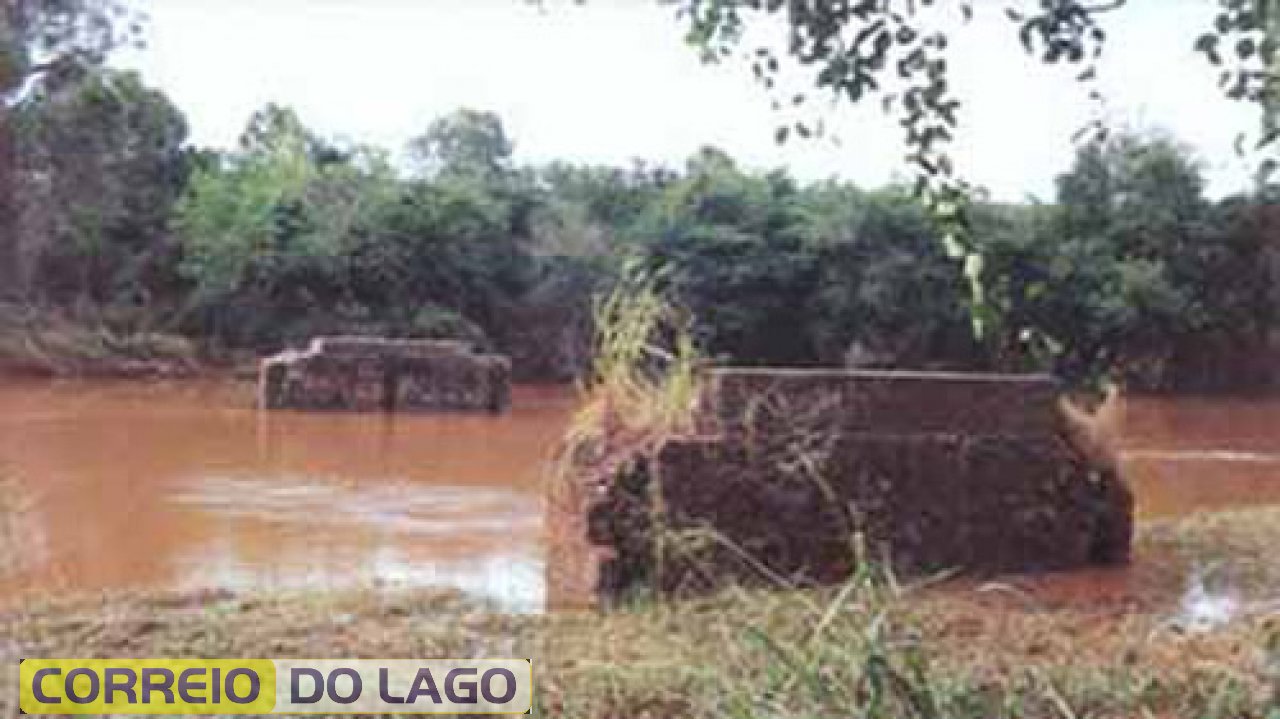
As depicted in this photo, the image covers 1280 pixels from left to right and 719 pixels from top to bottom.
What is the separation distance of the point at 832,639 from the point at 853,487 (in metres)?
4.14

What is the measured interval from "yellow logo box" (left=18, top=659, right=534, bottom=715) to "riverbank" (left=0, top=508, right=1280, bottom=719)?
5.4 inches

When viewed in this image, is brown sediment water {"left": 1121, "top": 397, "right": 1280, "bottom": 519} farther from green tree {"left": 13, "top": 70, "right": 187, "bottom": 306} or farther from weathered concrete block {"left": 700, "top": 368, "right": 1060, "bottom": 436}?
green tree {"left": 13, "top": 70, "right": 187, "bottom": 306}

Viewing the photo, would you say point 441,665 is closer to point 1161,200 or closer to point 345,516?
point 345,516

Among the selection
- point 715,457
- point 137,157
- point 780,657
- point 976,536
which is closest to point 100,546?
point 715,457

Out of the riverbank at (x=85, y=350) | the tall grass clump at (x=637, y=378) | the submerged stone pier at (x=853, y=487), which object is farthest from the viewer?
the riverbank at (x=85, y=350)

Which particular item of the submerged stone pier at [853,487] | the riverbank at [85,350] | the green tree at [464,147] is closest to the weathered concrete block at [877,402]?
the submerged stone pier at [853,487]

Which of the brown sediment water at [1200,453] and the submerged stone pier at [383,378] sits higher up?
the submerged stone pier at [383,378]

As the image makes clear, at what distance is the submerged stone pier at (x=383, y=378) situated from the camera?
15.6 m

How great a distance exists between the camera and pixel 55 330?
1914 cm

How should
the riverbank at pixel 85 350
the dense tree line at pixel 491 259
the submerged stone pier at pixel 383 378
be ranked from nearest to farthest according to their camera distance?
the submerged stone pier at pixel 383 378, the riverbank at pixel 85 350, the dense tree line at pixel 491 259

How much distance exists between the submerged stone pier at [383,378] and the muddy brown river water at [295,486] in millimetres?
335

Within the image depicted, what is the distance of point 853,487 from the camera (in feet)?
22.3

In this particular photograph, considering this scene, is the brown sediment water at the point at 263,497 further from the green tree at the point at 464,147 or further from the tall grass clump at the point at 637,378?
the green tree at the point at 464,147

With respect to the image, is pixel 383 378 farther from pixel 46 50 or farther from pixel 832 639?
pixel 832 639
